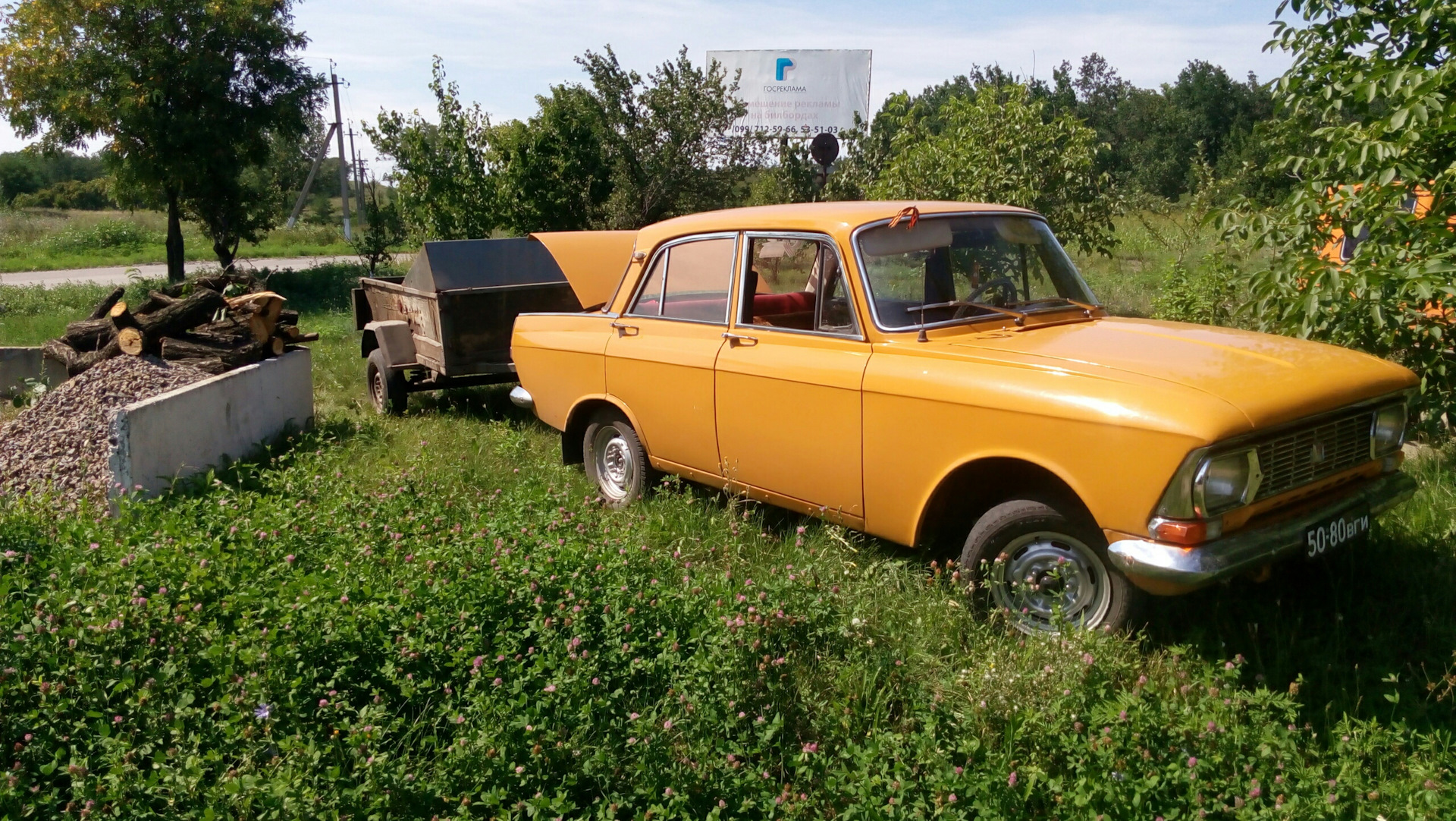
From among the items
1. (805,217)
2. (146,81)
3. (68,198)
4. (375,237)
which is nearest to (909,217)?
(805,217)

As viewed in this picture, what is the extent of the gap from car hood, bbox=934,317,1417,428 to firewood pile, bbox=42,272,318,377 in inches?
248

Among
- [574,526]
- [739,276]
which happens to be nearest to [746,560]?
[574,526]

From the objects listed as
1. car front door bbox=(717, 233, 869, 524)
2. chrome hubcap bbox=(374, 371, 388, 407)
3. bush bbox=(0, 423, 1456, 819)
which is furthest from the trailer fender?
car front door bbox=(717, 233, 869, 524)

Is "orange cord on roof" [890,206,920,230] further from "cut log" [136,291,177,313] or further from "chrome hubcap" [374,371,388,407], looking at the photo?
Answer: "cut log" [136,291,177,313]

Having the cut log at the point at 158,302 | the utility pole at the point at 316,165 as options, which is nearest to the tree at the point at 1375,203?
the cut log at the point at 158,302

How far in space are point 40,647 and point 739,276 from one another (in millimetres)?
3390

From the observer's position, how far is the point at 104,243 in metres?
33.5

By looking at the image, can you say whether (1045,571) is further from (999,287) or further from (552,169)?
(552,169)

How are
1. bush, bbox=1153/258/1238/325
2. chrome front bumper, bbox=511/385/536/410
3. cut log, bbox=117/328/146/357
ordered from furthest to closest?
cut log, bbox=117/328/146/357 < bush, bbox=1153/258/1238/325 < chrome front bumper, bbox=511/385/536/410

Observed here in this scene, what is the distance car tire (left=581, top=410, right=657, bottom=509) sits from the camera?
5891 mm

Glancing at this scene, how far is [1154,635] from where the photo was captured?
4062mm

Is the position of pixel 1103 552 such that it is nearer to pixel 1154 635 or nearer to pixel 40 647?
pixel 1154 635

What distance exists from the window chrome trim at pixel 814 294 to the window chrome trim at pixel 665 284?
0.05m

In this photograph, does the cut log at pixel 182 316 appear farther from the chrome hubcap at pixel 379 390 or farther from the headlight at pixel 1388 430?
the headlight at pixel 1388 430
